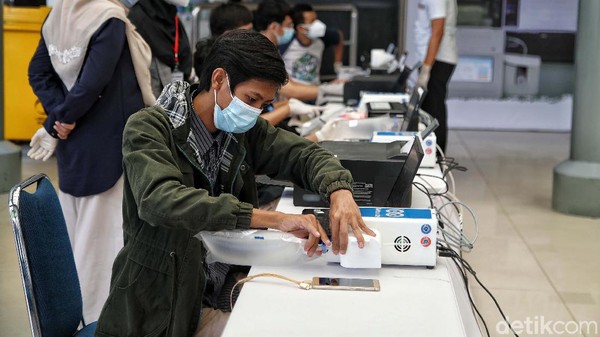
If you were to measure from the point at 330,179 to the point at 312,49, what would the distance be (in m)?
3.92

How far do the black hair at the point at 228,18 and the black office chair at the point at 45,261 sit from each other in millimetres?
2045

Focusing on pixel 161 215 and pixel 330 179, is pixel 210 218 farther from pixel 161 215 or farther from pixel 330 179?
pixel 330 179

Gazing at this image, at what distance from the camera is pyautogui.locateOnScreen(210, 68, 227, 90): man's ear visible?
6.57ft

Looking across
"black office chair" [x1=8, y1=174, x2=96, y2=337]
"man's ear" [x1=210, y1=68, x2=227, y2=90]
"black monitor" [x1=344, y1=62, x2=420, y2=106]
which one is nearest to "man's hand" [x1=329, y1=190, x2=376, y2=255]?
"man's ear" [x1=210, y1=68, x2=227, y2=90]

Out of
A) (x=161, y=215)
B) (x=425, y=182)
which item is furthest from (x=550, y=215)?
(x=161, y=215)

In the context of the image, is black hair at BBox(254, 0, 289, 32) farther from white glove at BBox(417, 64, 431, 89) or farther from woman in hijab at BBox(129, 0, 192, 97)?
woman in hijab at BBox(129, 0, 192, 97)

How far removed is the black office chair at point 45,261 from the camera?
6.06ft

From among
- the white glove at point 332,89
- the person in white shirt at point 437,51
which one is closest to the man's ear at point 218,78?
the white glove at point 332,89

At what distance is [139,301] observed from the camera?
1.97 meters

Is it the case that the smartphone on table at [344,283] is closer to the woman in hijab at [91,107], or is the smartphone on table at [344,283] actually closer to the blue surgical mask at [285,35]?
the woman in hijab at [91,107]

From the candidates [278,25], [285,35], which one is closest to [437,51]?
[285,35]

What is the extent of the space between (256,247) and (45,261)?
0.47 meters

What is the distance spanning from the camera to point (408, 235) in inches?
76.5

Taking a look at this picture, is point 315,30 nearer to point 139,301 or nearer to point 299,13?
point 299,13
